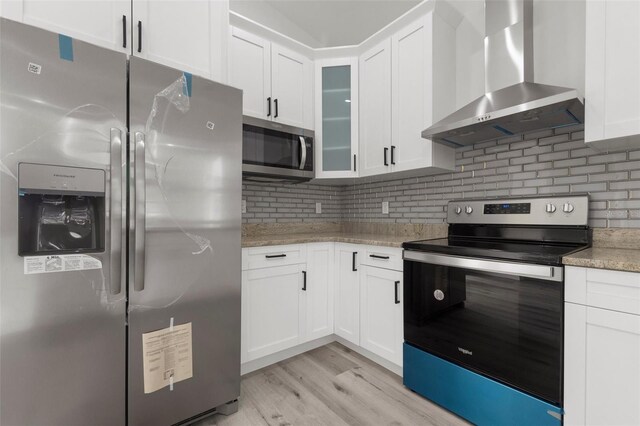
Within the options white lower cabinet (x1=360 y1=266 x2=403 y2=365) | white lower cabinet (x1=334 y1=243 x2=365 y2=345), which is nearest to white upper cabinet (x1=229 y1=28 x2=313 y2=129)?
white lower cabinet (x1=334 y1=243 x2=365 y2=345)

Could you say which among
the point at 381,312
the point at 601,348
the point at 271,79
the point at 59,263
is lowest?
the point at 381,312

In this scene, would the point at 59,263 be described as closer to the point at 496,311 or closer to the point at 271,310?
the point at 271,310

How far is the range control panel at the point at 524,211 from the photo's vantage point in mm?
1642

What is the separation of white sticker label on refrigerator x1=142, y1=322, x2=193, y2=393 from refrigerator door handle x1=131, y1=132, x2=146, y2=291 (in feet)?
0.91

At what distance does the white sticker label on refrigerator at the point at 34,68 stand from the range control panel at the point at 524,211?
2372mm

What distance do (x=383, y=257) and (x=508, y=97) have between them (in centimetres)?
123

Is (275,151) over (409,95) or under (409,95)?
under

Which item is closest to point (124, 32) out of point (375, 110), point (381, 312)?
point (375, 110)

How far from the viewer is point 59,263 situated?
1.16 meters

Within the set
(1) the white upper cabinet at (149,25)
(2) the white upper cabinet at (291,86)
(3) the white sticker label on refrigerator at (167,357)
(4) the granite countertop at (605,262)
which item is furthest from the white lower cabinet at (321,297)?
(1) the white upper cabinet at (149,25)

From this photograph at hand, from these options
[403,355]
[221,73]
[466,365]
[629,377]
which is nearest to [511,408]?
[466,365]

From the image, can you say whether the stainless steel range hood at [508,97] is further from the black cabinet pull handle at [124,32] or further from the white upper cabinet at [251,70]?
the black cabinet pull handle at [124,32]

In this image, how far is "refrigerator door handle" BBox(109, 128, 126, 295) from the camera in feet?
4.14

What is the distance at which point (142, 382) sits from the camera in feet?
4.48
